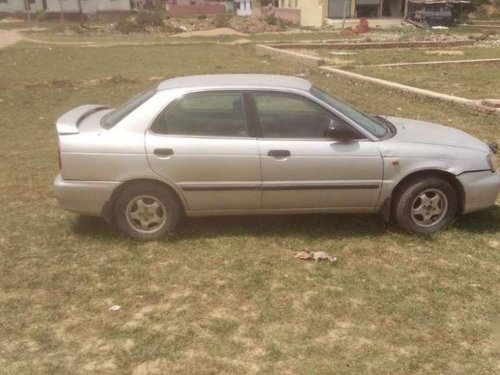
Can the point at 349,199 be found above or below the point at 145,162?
below

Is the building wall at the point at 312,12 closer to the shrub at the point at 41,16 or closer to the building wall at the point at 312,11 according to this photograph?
the building wall at the point at 312,11

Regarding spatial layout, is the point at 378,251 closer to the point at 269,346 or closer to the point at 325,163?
the point at 325,163

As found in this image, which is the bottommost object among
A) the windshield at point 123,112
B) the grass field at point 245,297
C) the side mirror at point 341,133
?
the grass field at point 245,297

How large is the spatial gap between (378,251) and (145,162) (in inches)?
85.1

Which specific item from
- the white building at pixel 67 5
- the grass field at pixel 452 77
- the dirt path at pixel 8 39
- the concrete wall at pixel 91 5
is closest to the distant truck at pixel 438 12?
the grass field at pixel 452 77

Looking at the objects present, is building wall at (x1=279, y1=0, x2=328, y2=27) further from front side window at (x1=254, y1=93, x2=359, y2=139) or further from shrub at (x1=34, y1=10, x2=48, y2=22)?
front side window at (x1=254, y1=93, x2=359, y2=139)

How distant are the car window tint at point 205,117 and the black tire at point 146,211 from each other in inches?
21.5

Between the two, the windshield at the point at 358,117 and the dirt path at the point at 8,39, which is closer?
the windshield at the point at 358,117

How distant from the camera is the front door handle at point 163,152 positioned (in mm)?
4746

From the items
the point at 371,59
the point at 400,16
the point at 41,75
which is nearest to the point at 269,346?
the point at 41,75

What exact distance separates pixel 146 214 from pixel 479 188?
3003 millimetres

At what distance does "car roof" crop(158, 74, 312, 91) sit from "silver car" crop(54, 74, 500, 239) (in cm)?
3

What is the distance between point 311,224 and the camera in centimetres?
539

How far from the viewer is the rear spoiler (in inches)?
192
